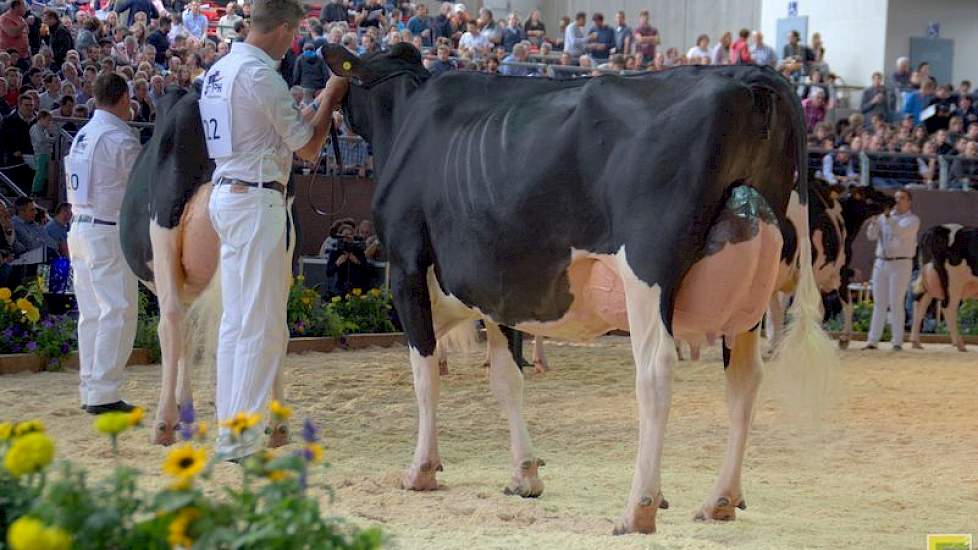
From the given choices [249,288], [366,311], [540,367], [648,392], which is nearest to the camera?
[648,392]

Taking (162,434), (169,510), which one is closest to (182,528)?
(169,510)

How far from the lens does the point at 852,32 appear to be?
31.2 metres

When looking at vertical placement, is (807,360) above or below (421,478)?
above

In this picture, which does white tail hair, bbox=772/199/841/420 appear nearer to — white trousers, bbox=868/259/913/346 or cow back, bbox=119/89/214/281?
cow back, bbox=119/89/214/281

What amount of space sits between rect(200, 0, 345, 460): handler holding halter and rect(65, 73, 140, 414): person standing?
2.26 m

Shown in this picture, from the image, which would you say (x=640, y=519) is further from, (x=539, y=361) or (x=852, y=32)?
(x=852, y=32)

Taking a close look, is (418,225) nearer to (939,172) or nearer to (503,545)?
(503,545)

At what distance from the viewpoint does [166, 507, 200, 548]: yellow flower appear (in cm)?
285

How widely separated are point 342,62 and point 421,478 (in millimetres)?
2424

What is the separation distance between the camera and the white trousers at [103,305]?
29.5ft

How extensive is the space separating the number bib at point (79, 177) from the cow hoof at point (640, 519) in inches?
192

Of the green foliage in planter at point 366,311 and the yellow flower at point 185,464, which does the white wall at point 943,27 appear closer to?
the green foliage in planter at point 366,311

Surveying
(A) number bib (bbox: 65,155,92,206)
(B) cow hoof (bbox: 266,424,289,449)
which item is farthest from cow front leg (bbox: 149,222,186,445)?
(A) number bib (bbox: 65,155,92,206)

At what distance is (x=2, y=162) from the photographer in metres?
16.9
